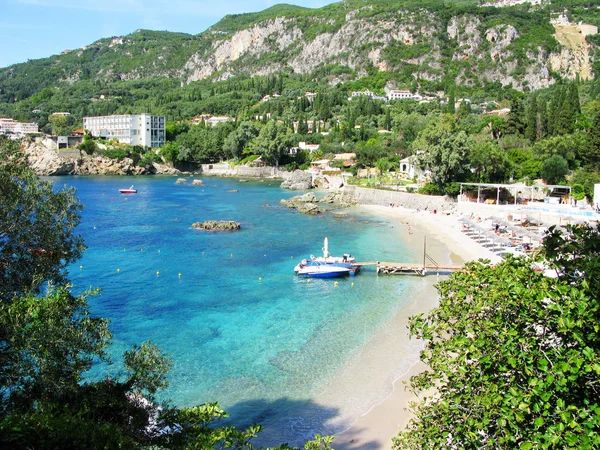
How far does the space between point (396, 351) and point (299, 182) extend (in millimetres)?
58767

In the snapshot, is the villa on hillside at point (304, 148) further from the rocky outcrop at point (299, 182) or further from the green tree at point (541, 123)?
the green tree at point (541, 123)

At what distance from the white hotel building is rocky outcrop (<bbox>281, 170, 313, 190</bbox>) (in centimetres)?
5366

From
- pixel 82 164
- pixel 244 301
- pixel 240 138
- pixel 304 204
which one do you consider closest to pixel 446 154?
pixel 304 204

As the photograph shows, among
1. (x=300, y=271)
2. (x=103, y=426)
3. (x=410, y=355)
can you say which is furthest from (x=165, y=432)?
(x=300, y=271)

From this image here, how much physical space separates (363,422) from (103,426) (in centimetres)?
881

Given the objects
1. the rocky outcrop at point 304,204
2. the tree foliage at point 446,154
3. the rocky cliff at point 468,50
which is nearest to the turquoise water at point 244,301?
the rocky outcrop at point 304,204

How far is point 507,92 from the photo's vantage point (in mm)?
145625

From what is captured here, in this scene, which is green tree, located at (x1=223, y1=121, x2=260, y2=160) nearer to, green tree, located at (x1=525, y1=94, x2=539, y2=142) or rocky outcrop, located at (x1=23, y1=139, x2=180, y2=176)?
rocky outcrop, located at (x1=23, y1=139, x2=180, y2=176)

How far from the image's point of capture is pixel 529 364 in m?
6.30

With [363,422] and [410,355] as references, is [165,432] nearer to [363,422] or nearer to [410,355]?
[363,422]

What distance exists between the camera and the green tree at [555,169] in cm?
4859

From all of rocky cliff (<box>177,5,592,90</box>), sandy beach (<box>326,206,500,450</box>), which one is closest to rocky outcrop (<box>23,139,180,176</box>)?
sandy beach (<box>326,206,500,450</box>)

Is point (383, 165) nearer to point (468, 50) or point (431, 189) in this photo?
point (431, 189)

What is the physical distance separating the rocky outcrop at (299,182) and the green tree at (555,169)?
35.1 meters
